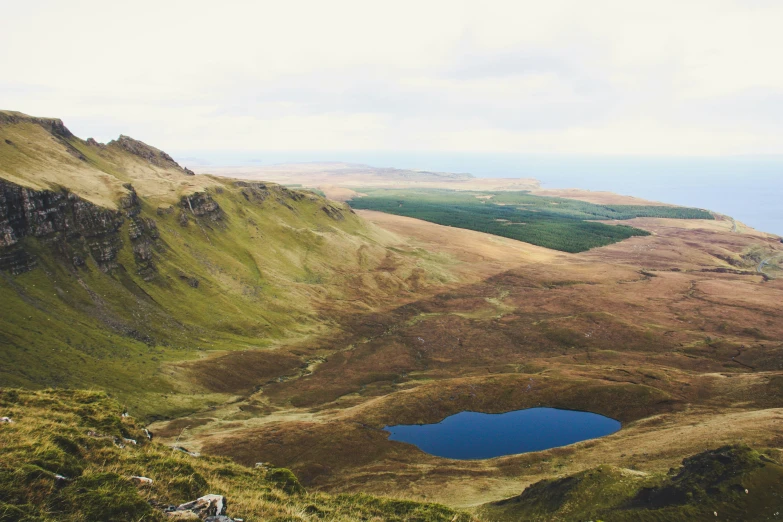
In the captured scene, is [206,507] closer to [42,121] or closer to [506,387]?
[506,387]

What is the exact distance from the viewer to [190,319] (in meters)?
125

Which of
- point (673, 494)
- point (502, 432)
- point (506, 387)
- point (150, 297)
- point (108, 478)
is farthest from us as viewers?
point (150, 297)

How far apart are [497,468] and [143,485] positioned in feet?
187

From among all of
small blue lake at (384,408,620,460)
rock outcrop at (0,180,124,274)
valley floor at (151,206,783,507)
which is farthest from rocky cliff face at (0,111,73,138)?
small blue lake at (384,408,620,460)

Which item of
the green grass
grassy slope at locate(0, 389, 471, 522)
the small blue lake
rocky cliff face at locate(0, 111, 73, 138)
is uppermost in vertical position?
rocky cliff face at locate(0, 111, 73, 138)

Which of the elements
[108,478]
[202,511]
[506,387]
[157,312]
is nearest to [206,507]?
[202,511]

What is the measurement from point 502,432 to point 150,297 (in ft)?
336

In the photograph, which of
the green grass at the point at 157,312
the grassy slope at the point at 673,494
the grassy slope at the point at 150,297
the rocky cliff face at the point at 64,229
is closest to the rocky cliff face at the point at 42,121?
the grassy slope at the point at 150,297

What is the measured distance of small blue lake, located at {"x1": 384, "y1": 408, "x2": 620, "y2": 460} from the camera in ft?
255

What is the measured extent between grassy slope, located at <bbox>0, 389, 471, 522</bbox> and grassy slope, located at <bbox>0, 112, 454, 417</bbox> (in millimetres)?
57046

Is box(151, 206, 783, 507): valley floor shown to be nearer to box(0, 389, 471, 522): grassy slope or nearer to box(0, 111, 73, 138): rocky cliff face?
box(0, 389, 471, 522): grassy slope

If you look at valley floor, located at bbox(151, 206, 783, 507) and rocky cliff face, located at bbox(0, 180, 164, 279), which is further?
rocky cliff face, located at bbox(0, 180, 164, 279)

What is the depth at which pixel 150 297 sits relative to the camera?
12294 centimetres

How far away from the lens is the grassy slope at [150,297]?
8656 cm
